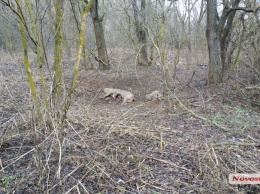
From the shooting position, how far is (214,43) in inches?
303

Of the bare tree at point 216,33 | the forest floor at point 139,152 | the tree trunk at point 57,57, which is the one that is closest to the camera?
the forest floor at point 139,152

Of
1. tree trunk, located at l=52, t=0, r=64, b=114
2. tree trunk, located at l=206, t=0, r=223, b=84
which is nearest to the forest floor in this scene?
tree trunk, located at l=52, t=0, r=64, b=114

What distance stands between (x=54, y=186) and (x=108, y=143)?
44.3 inches

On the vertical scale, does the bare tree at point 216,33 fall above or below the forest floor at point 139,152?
above

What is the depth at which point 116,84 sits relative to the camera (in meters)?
9.05

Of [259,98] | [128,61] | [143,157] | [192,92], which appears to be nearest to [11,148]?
[143,157]

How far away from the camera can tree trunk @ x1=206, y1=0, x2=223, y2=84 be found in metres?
7.69

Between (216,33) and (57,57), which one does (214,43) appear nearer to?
(216,33)

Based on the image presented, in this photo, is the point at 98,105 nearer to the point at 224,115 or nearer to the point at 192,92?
the point at 192,92

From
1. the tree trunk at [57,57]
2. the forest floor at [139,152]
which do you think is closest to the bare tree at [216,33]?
the forest floor at [139,152]

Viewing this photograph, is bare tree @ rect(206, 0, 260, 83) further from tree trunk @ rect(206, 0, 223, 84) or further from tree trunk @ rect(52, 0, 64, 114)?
tree trunk @ rect(52, 0, 64, 114)

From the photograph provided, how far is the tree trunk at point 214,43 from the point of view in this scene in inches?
303

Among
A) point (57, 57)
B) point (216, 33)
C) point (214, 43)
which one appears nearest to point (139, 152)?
point (57, 57)

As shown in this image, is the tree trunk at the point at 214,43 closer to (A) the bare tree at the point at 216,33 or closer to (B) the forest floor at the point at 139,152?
(A) the bare tree at the point at 216,33
